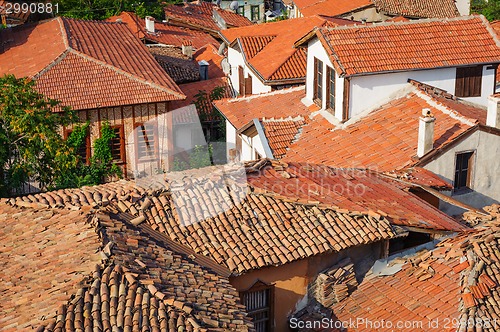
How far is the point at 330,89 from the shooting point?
21688mm

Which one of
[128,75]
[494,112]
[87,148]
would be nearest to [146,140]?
[87,148]

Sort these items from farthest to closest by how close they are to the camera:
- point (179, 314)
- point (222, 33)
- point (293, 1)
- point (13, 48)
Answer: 1. point (293, 1)
2. point (222, 33)
3. point (13, 48)
4. point (179, 314)

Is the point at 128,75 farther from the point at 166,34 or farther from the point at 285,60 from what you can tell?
the point at 166,34

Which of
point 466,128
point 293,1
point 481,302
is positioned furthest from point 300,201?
point 293,1

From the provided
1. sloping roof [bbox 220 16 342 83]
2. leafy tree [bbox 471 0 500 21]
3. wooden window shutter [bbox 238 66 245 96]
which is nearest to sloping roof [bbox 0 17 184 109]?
sloping roof [bbox 220 16 342 83]

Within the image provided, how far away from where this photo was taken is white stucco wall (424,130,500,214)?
18234 mm

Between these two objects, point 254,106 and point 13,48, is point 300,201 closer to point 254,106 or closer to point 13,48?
point 254,106

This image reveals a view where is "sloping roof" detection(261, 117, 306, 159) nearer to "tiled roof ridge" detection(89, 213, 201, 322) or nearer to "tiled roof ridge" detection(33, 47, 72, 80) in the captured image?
"tiled roof ridge" detection(89, 213, 201, 322)

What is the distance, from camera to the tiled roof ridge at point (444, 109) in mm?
18423

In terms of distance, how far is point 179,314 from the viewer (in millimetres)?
10188

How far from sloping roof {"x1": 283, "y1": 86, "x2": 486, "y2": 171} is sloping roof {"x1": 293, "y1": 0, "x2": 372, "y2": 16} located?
2818 centimetres

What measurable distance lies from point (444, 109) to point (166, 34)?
92.3 ft

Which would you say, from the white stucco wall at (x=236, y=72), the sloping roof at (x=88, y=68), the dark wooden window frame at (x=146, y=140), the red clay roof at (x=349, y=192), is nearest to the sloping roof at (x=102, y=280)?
the red clay roof at (x=349, y=192)

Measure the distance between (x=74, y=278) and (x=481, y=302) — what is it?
6.79 metres
